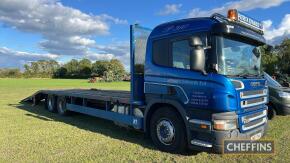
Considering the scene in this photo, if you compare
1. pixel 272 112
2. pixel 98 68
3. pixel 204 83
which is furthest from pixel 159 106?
pixel 98 68

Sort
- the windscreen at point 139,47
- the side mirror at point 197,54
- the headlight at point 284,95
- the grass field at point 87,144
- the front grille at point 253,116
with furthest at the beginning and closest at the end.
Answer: the headlight at point 284,95, the windscreen at point 139,47, the grass field at point 87,144, the front grille at point 253,116, the side mirror at point 197,54

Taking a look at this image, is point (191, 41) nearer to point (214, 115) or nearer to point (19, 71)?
point (214, 115)

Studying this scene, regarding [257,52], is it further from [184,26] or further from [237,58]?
[184,26]

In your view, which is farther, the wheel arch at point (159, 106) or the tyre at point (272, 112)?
the tyre at point (272, 112)

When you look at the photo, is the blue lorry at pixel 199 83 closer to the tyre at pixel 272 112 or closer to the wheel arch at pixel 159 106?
the wheel arch at pixel 159 106

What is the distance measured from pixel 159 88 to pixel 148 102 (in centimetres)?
53

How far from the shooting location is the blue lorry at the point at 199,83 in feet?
18.6

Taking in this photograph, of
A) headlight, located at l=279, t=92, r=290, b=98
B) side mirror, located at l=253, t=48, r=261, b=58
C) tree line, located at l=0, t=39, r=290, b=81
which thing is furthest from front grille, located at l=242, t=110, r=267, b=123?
tree line, located at l=0, t=39, r=290, b=81

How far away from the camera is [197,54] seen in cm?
557

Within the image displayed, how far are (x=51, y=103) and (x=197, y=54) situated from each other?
8913 mm

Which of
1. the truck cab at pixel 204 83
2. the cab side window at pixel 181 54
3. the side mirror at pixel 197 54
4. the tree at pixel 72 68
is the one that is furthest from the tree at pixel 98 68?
the side mirror at pixel 197 54

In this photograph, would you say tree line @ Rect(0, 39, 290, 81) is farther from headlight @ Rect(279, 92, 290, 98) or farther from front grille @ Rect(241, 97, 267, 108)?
front grille @ Rect(241, 97, 267, 108)

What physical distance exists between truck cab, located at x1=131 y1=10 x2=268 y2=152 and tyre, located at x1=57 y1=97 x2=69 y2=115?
5.44 metres

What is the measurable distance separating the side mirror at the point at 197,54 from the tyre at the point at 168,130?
1.27 metres
